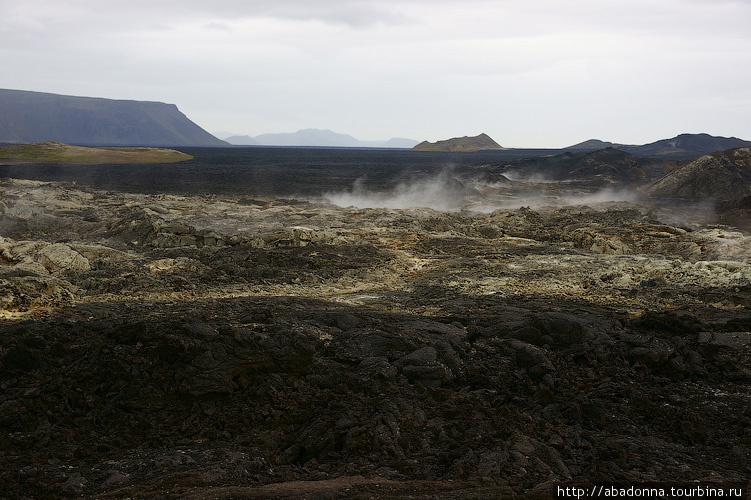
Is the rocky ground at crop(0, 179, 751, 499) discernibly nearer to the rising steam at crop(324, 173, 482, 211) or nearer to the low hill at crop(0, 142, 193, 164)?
the rising steam at crop(324, 173, 482, 211)

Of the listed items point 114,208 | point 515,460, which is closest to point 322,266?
point 515,460

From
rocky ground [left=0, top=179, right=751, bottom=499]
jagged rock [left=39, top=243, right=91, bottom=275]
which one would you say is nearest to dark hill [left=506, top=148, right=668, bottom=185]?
rocky ground [left=0, top=179, right=751, bottom=499]

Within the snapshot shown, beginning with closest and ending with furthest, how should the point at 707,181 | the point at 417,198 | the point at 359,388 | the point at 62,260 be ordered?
the point at 359,388
the point at 62,260
the point at 417,198
the point at 707,181

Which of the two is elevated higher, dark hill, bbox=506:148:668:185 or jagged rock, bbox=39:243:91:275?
dark hill, bbox=506:148:668:185

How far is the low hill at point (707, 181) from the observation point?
158ft

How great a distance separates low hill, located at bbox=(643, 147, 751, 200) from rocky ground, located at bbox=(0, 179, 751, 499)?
39.9 m

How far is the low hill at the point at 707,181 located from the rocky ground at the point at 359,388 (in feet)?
131

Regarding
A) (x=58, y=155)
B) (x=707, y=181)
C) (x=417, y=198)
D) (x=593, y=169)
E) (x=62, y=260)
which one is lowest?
(x=62, y=260)

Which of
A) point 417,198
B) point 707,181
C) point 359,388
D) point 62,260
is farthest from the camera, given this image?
point 707,181

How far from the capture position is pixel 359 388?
796 cm

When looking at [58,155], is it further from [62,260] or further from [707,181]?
[707,181]

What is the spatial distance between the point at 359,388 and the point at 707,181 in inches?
2112

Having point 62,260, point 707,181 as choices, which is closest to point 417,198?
point 707,181

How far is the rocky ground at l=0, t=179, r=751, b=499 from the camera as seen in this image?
599 cm
